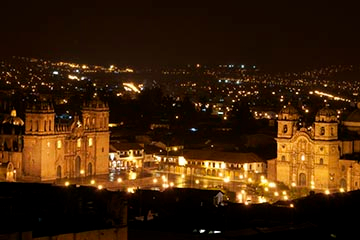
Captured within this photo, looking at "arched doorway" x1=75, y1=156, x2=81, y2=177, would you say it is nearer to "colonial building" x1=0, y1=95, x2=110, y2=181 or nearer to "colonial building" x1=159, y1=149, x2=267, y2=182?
"colonial building" x1=0, y1=95, x2=110, y2=181

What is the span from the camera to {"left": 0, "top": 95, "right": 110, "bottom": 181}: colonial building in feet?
218

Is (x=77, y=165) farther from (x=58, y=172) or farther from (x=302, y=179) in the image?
(x=302, y=179)

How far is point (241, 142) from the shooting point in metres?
82.1

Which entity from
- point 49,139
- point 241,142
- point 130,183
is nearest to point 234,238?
point 130,183

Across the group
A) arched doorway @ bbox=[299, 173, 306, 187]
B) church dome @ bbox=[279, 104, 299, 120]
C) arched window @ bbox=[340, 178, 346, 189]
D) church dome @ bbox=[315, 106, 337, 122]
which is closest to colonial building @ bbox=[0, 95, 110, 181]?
church dome @ bbox=[279, 104, 299, 120]

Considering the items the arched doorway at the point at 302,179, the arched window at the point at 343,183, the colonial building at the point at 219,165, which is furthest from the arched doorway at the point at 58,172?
the arched window at the point at 343,183

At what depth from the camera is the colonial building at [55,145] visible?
218ft

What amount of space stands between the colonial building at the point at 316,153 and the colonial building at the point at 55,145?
12984mm

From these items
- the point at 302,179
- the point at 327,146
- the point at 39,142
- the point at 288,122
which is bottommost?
the point at 302,179

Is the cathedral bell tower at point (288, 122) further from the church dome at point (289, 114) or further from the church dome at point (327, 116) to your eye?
the church dome at point (327, 116)

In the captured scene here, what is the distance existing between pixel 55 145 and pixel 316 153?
17580 millimetres

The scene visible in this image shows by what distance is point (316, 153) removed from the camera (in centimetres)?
6469

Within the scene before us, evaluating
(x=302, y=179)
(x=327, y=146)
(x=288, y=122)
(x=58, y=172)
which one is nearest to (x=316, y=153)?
(x=327, y=146)

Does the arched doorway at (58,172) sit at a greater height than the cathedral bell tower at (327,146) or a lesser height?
lesser
